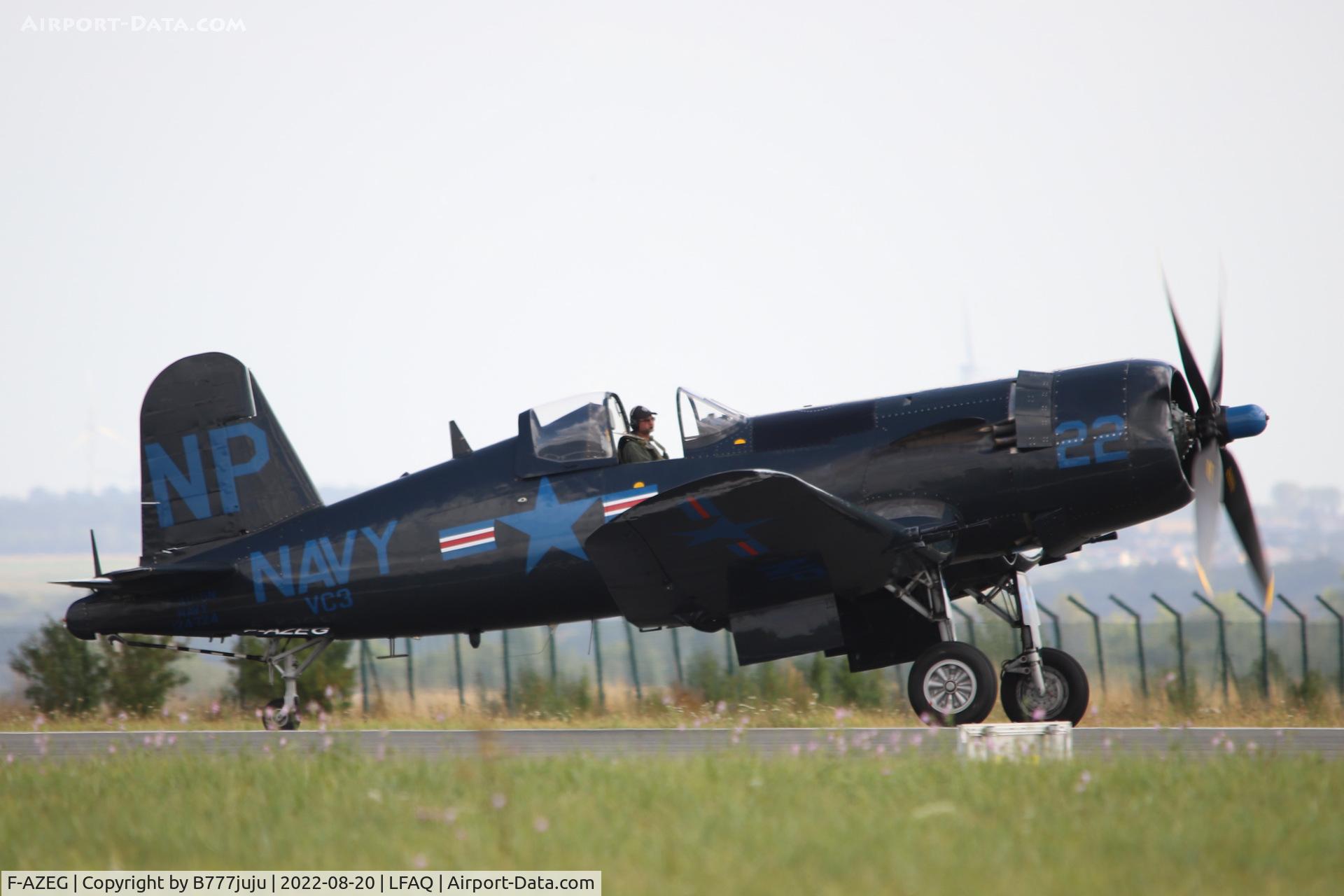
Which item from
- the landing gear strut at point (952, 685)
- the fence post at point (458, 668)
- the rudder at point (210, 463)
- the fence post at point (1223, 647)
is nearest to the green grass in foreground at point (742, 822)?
the landing gear strut at point (952, 685)

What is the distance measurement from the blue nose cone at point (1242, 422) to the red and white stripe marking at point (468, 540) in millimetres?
6211

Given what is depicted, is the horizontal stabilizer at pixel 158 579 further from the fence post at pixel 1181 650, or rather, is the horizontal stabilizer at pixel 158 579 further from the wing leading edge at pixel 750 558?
the fence post at pixel 1181 650

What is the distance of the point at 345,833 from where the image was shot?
19.6 feet

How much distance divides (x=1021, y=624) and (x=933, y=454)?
1.80m

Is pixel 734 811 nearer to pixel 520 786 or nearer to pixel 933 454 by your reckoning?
pixel 520 786

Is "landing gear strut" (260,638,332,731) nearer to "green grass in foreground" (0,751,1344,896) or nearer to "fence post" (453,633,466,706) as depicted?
"green grass in foreground" (0,751,1344,896)

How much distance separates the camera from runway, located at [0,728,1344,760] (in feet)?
28.3

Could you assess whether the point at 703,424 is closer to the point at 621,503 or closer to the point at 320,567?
the point at 621,503

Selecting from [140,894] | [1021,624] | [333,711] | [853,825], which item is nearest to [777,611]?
[1021,624]

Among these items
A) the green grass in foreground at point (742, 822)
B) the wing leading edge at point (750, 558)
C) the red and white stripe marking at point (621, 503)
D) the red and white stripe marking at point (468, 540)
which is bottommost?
the green grass in foreground at point (742, 822)

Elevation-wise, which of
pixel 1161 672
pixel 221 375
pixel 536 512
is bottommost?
pixel 1161 672

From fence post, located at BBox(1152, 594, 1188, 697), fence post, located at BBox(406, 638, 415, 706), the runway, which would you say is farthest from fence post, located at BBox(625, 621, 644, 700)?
fence post, located at BBox(1152, 594, 1188, 697)

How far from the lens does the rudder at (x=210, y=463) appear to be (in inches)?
508

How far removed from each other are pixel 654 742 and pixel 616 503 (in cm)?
202
